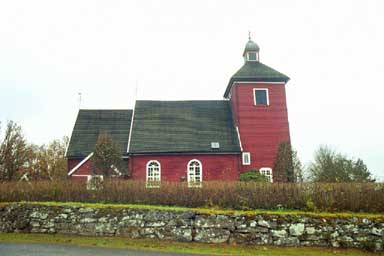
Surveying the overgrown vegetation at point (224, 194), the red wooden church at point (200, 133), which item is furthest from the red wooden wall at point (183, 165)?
the overgrown vegetation at point (224, 194)

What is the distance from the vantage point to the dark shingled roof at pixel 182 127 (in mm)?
30359

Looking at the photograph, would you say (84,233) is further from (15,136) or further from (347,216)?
(15,136)

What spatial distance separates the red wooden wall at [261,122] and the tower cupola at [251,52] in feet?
14.1

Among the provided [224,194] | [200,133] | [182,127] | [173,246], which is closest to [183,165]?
[200,133]

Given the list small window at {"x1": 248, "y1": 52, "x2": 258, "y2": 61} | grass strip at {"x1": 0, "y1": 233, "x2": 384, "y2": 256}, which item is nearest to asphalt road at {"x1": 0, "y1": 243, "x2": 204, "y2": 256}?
grass strip at {"x1": 0, "y1": 233, "x2": 384, "y2": 256}

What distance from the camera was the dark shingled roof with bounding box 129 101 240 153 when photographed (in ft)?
99.6

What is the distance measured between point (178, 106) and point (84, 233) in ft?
67.5

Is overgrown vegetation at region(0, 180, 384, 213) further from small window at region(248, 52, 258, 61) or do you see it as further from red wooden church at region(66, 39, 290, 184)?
small window at region(248, 52, 258, 61)

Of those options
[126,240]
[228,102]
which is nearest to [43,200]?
[126,240]

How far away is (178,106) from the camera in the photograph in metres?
34.9

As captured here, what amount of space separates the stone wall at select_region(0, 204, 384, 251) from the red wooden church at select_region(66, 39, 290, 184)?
1151 cm

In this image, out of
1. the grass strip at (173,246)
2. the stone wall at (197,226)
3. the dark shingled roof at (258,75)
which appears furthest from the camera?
the dark shingled roof at (258,75)

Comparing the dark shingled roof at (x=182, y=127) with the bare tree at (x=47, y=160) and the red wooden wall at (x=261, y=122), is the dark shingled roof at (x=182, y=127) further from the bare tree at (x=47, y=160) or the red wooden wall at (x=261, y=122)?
the bare tree at (x=47, y=160)

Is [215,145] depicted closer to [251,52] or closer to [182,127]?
[182,127]
